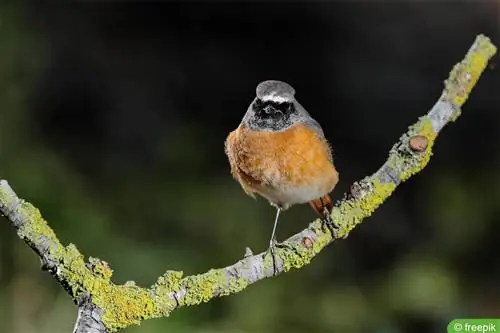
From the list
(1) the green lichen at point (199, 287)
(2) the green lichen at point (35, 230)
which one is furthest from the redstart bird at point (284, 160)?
(2) the green lichen at point (35, 230)

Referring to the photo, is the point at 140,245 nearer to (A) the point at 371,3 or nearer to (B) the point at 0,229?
(B) the point at 0,229

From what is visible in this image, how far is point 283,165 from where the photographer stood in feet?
4.05

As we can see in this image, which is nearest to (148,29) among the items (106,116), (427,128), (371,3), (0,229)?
(106,116)

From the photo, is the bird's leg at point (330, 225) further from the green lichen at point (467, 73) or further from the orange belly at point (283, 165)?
the green lichen at point (467, 73)

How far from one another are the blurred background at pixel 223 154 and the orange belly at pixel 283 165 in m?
Answer: 0.70

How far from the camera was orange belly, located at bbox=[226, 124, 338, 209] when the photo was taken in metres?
1.21

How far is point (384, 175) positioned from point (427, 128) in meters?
0.12

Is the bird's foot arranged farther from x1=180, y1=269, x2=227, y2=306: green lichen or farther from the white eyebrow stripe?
the white eyebrow stripe

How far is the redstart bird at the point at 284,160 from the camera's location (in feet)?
3.94

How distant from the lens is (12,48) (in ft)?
8.21

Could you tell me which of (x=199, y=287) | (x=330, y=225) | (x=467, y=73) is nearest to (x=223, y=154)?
(x=467, y=73)

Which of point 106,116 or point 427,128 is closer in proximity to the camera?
point 427,128

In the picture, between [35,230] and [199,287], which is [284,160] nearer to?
[199,287]

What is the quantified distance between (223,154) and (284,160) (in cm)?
120
